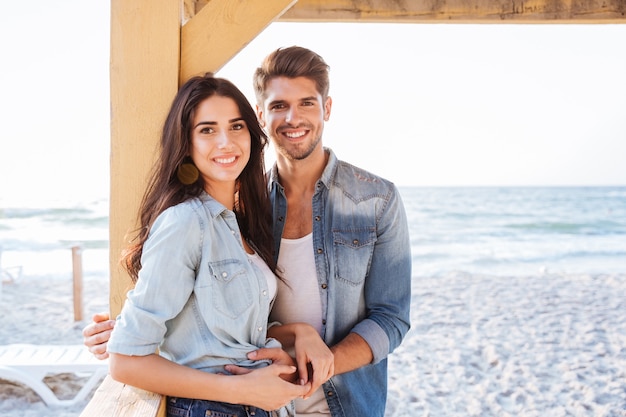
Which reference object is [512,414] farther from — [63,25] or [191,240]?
[63,25]

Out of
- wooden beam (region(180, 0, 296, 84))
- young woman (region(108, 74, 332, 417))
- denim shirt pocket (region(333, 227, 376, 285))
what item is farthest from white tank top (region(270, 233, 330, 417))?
wooden beam (region(180, 0, 296, 84))

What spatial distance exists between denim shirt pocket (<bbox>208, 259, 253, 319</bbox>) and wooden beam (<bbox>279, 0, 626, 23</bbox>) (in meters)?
1.75

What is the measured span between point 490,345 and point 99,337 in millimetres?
6464

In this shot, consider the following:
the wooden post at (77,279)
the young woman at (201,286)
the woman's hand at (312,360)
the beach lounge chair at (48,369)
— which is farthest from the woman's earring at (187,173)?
the wooden post at (77,279)

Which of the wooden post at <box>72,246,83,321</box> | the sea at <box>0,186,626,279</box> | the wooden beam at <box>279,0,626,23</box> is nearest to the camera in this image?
the wooden beam at <box>279,0,626,23</box>

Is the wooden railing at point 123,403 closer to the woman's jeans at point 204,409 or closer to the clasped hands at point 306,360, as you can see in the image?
the woman's jeans at point 204,409

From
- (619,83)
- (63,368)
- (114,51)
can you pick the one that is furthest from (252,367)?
(619,83)

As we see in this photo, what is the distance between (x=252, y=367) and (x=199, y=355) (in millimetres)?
154

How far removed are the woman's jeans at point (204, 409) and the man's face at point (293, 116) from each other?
1037 millimetres

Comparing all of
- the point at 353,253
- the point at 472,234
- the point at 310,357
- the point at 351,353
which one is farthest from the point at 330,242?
the point at 472,234

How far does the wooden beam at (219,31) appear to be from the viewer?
1.66 metres

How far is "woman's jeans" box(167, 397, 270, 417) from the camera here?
141 centimetres

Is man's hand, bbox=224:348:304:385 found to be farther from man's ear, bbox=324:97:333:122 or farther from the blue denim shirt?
man's ear, bbox=324:97:333:122

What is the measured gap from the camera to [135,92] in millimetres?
1604
